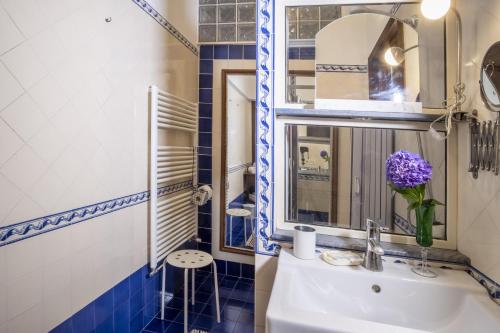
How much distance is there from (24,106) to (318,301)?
1.28 meters

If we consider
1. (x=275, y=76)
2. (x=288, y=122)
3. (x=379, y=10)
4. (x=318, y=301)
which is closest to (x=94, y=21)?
(x=275, y=76)

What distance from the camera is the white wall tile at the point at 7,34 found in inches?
36.1

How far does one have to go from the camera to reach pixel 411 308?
3.17 ft

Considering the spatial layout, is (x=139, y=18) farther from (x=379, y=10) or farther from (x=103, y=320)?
(x=103, y=320)

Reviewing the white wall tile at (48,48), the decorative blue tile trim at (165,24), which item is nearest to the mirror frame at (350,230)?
the white wall tile at (48,48)

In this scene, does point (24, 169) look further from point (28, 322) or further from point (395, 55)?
point (395, 55)

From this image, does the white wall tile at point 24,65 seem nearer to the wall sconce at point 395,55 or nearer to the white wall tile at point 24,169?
the white wall tile at point 24,169

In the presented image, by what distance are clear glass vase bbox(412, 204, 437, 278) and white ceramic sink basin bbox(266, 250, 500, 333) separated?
4 cm

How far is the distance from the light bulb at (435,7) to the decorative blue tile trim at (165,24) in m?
1.48

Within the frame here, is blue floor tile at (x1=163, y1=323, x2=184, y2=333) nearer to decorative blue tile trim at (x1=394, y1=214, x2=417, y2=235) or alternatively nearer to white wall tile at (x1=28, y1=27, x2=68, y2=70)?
decorative blue tile trim at (x1=394, y1=214, x2=417, y2=235)

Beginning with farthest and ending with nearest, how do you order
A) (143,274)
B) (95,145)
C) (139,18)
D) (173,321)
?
(173,321)
(143,274)
(139,18)
(95,145)

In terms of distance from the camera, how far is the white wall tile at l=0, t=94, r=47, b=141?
0.95 meters

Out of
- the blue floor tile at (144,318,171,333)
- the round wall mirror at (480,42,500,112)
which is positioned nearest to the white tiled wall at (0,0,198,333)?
the blue floor tile at (144,318,171,333)

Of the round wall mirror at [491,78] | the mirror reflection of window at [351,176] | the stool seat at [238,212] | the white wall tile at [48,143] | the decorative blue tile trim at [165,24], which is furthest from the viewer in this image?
the stool seat at [238,212]
